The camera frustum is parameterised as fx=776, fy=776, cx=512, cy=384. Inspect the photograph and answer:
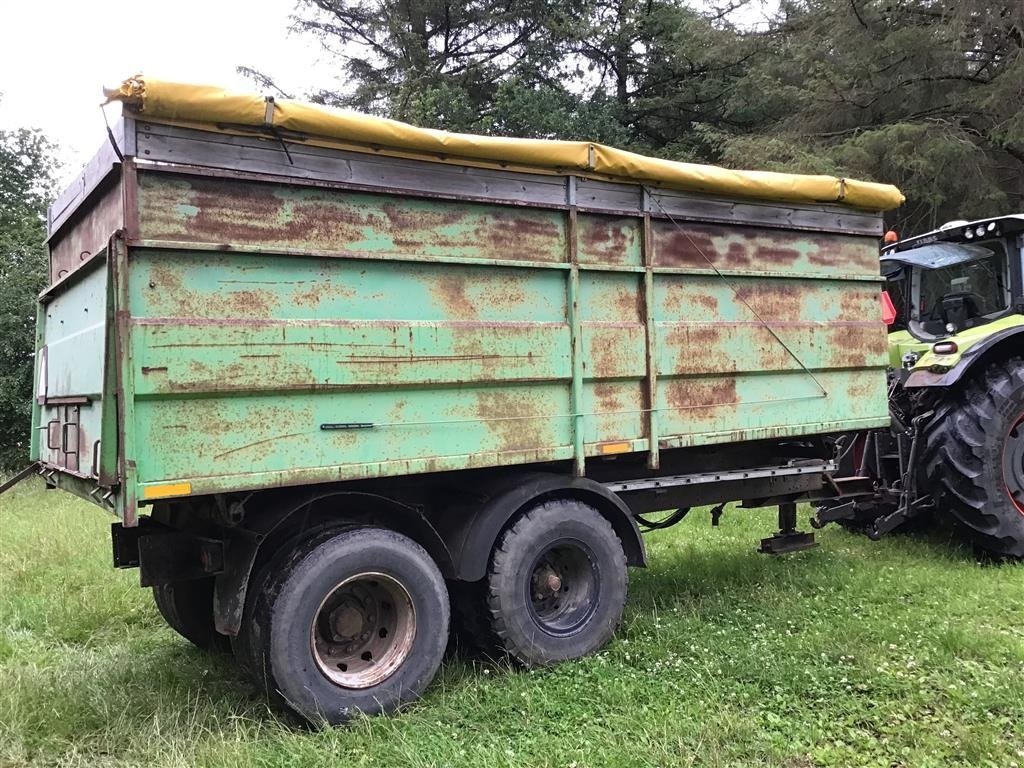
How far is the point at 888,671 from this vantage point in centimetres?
365

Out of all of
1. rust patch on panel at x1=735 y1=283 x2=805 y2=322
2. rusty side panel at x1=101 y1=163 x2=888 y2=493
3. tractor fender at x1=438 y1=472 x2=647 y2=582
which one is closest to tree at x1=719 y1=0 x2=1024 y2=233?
rust patch on panel at x1=735 y1=283 x2=805 y2=322

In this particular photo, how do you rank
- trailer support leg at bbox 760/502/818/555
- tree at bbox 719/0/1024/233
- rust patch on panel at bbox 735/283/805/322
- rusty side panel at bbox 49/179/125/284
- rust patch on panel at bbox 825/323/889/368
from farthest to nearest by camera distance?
1. tree at bbox 719/0/1024/233
2. trailer support leg at bbox 760/502/818/555
3. rust patch on panel at bbox 825/323/889/368
4. rust patch on panel at bbox 735/283/805/322
5. rusty side panel at bbox 49/179/125/284

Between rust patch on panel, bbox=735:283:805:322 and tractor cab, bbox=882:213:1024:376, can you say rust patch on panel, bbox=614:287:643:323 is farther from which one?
tractor cab, bbox=882:213:1024:376

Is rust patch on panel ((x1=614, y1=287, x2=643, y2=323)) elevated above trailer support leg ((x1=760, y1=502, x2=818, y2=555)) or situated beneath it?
elevated above

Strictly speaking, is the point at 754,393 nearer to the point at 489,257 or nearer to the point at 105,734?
the point at 489,257

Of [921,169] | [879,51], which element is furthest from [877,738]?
[879,51]

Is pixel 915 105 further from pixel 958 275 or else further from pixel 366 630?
pixel 366 630

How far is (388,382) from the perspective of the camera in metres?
3.54

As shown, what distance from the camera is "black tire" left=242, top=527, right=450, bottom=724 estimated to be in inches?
130

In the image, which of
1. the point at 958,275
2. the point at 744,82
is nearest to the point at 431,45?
the point at 744,82

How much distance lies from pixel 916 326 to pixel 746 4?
33.3 feet

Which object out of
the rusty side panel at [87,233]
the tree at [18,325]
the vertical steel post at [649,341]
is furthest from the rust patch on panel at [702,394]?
the tree at [18,325]

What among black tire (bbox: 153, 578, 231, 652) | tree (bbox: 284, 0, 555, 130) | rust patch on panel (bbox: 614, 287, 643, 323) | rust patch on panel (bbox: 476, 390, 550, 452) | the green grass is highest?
tree (bbox: 284, 0, 555, 130)

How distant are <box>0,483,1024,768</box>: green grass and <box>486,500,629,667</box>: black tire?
13 centimetres
